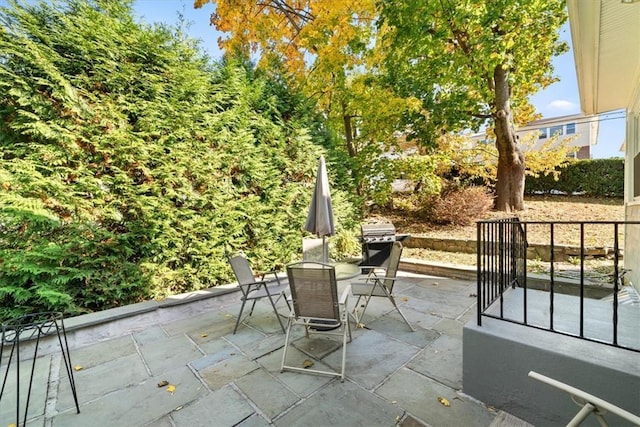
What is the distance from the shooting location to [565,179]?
36.2ft

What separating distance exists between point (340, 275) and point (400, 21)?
6.59 metres

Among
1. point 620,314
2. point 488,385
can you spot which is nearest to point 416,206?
point 620,314

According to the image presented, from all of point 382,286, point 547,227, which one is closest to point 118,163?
point 382,286

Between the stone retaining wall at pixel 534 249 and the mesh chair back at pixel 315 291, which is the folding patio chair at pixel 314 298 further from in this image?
the stone retaining wall at pixel 534 249

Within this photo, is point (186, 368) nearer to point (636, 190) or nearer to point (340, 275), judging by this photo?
point (340, 275)

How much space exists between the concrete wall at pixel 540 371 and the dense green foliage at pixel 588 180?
10952 millimetres

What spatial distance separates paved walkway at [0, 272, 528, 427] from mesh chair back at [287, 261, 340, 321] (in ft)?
1.54

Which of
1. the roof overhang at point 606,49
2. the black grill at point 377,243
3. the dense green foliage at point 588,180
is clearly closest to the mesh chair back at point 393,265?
the black grill at point 377,243

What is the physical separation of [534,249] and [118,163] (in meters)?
7.91

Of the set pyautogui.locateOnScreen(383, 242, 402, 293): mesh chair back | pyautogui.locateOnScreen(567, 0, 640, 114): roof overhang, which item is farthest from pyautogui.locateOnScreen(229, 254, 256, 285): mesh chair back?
pyautogui.locateOnScreen(567, 0, 640, 114): roof overhang

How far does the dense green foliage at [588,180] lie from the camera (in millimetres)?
10164

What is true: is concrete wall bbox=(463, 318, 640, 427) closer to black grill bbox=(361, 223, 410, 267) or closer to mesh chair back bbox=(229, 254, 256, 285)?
mesh chair back bbox=(229, 254, 256, 285)

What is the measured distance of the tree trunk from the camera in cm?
795

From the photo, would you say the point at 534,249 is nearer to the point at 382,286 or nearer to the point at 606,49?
the point at 606,49
